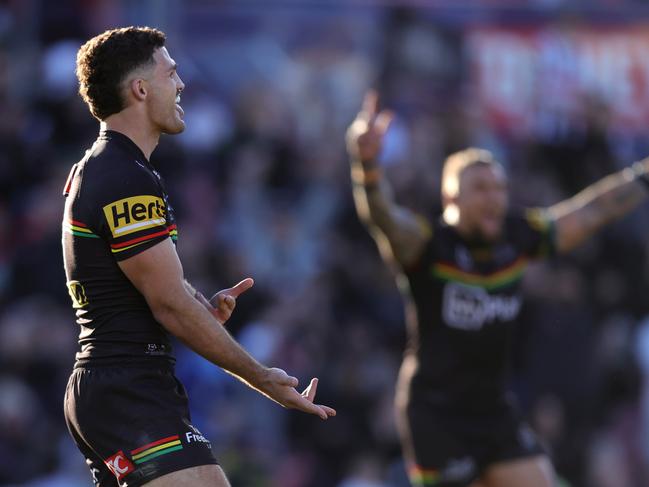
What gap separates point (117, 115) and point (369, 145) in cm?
305

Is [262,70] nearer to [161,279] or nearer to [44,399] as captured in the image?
[44,399]

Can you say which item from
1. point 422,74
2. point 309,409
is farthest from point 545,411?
point 309,409

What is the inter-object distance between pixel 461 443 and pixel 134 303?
3406 millimetres

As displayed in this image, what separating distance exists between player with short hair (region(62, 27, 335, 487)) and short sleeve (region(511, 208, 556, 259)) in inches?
140

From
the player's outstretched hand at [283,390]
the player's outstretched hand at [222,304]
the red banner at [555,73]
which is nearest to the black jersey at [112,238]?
the player's outstretched hand at [222,304]

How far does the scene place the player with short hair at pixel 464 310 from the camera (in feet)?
27.3

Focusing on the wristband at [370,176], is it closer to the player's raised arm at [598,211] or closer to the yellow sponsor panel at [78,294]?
the player's raised arm at [598,211]

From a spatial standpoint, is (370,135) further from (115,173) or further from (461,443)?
(115,173)

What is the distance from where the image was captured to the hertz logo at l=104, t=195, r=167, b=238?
17.6ft

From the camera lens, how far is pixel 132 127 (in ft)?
18.6

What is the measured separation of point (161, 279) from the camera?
211 inches

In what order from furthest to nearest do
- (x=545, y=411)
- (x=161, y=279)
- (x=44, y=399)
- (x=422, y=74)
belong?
(x=422, y=74)
(x=545, y=411)
(x=44, y=399)
(x=161, y=279)

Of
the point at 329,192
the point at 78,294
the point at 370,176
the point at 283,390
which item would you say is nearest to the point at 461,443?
the point at 370,176

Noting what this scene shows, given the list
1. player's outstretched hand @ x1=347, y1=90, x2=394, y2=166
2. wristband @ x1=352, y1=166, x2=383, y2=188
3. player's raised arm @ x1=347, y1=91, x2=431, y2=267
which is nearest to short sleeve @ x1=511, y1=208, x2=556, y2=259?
player's raised arm @ x1=347, y1=91, x2=431, y2=267
